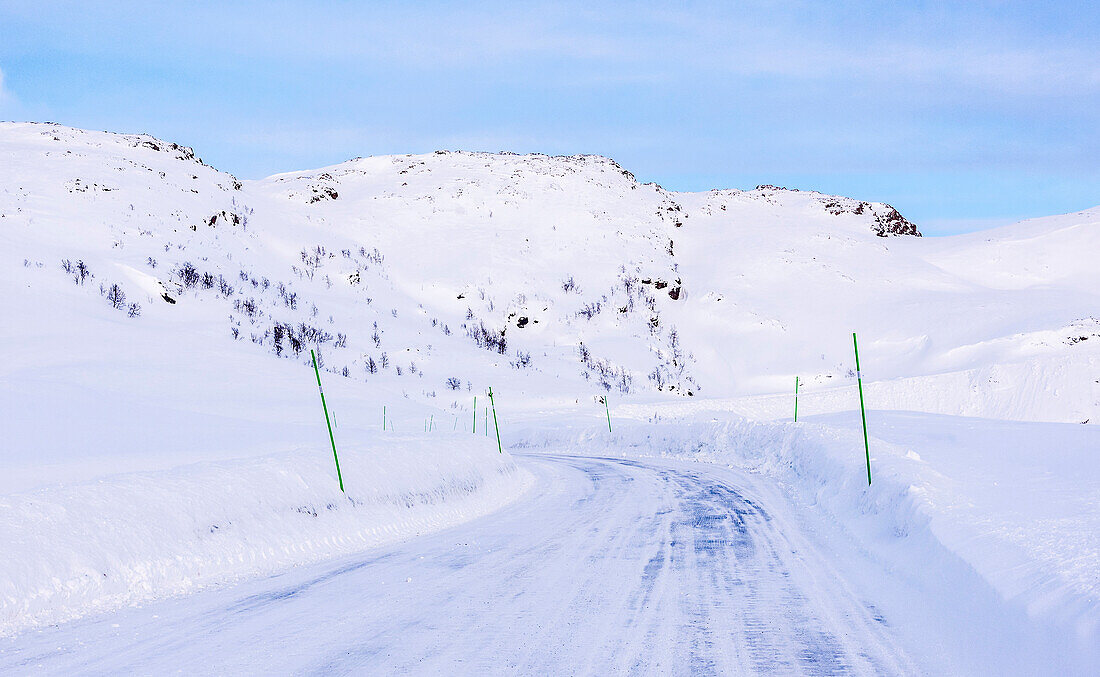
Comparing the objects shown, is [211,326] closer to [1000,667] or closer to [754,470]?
[754,470]

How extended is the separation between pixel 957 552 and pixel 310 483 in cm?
811

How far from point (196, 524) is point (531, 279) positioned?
187 feet

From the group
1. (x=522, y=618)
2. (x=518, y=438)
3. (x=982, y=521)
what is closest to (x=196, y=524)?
(x=522, y=618)

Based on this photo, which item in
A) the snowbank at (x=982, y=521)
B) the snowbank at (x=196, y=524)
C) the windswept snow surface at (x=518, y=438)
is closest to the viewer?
the snowbank at (x=982, y=521)

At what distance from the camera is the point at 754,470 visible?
70.0 feet

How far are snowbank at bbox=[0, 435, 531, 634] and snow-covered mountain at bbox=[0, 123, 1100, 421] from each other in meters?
17.5

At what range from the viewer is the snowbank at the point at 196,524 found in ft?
24.4

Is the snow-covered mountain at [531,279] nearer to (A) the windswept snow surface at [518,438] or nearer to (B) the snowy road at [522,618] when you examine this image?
(A) the windswept snow surface at [518,438]

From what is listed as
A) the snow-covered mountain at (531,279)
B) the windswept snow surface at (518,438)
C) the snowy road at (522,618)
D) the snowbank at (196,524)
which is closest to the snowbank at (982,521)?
the windswept snow surface at (518,438)

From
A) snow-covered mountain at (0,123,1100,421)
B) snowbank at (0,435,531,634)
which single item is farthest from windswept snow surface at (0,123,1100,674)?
snow-covered mountain at (0,123,1100,421)

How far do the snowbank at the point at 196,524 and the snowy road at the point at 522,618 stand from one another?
1.76 feet

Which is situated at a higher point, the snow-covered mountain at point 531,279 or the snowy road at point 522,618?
the snow-covered mountain at point 531,279

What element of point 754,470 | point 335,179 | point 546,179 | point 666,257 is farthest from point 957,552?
point 335,179

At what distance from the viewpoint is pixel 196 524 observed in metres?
9.27
